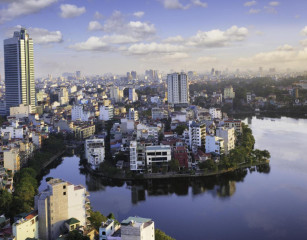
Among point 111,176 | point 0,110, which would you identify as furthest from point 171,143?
point 0,110

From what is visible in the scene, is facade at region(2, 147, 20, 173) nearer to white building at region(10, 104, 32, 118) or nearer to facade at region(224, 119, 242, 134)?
facade at region(224, 119, 242, 134)

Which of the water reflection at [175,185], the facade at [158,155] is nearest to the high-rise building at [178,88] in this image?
the facade at [158,155]

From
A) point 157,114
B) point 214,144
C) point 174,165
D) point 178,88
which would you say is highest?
point 178,88

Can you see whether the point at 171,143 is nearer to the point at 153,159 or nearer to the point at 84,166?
the point at 153,159

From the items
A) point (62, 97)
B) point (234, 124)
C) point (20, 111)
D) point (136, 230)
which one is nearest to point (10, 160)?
point (136, 230)

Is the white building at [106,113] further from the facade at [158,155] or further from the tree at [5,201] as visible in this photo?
the tree at [5,201]

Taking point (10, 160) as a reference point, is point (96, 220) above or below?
below

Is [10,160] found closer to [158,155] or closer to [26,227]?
[158,155]
